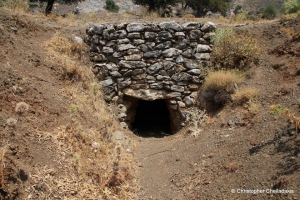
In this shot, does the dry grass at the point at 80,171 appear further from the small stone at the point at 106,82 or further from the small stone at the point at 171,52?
the small stone at the point at 171,52

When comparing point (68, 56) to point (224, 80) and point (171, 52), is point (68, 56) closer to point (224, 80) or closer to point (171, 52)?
point (171, 52)

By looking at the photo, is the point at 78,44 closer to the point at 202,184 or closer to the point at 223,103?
the point at 223,103

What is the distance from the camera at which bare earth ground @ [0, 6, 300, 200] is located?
4.31 meters

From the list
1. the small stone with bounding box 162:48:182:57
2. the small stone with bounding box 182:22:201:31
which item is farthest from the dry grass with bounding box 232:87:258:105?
the small stone with bounding box 182:22:201:31

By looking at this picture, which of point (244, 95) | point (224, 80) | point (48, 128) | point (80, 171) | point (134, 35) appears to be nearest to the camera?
point (80, 171)

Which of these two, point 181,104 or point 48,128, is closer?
point 48,128

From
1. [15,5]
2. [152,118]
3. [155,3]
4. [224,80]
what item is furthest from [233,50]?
[155,3]

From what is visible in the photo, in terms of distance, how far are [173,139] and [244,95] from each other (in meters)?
2.14

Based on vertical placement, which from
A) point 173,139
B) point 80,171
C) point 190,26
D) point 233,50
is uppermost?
point 190,26

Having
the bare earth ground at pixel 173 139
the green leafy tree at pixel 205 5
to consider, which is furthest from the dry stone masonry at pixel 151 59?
the green leafy tree at pixel 205 5

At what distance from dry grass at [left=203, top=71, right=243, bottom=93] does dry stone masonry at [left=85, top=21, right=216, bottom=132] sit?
26.6 inches

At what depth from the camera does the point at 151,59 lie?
8875 millimetres

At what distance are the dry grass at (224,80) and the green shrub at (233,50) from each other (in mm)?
488

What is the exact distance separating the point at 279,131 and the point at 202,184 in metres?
1.68
